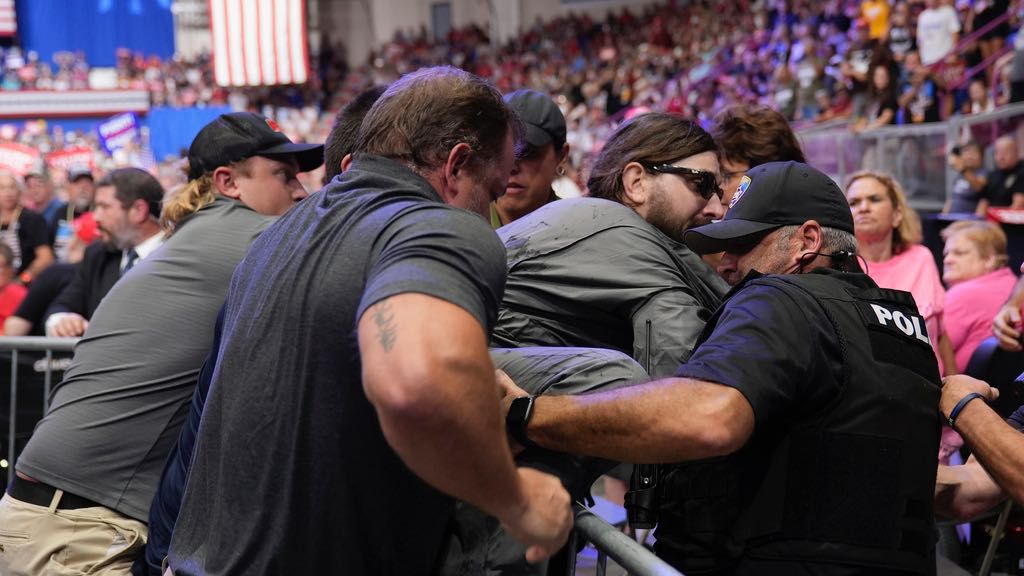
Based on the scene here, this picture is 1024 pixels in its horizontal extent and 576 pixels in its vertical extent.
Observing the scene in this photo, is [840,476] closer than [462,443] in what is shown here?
No

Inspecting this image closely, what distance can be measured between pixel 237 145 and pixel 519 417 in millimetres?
1876

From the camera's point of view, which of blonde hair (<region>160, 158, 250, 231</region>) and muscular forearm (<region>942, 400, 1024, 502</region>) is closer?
muscular forearm (<region>942, 400, 1024, 502</region>)

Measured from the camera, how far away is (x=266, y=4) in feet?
99.8

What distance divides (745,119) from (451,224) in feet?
7.34

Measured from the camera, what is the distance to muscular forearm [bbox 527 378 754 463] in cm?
180

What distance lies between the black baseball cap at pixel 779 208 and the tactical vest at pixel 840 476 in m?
0.20

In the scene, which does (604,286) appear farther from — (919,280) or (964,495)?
(919,280)

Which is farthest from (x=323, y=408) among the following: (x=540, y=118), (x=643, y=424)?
(x=540, y=118)

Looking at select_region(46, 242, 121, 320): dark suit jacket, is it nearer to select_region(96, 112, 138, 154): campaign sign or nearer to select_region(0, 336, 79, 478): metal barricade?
select_region(0, 336, 79, 478): metal barricade

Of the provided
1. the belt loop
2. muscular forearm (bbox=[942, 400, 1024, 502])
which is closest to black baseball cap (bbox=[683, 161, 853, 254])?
muscular forearm (bbox=[942, 400, 1024, 502])

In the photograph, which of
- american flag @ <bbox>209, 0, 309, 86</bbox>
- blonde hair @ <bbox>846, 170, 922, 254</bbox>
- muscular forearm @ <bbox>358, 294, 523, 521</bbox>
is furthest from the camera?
american flag @ <bbox>209, 0, 309, 86</bbox>

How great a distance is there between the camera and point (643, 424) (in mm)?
1801

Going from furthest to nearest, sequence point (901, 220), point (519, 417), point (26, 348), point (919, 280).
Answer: point (901, 220)
point (919, 280)
point (26, 348)
point (519, 417)

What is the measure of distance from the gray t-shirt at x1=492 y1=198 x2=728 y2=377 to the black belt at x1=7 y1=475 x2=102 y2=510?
1.35 m
